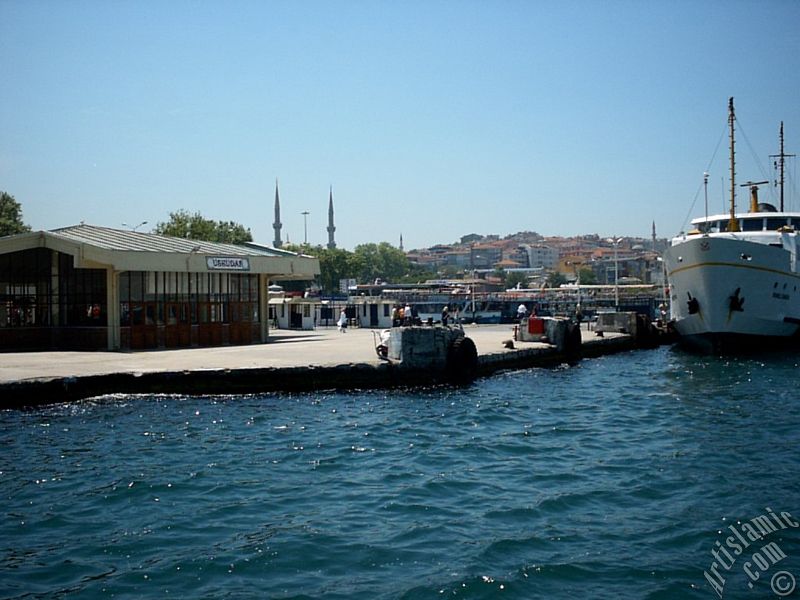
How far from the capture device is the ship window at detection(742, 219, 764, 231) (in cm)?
3400

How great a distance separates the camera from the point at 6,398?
1706cm

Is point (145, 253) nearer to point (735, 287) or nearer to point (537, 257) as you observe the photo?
point (735, 287)

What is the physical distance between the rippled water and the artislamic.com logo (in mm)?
95

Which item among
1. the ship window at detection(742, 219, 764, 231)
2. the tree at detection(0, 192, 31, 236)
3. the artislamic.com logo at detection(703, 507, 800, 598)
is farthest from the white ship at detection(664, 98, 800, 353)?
the tree at detection(0, 192, 31, 236)

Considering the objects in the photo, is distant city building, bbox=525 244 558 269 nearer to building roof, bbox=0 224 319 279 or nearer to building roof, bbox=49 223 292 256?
building roof, bbox=0 224 319 279

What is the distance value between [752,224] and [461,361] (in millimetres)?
18521

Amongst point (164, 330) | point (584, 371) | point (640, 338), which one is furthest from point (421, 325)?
point (640, 338)

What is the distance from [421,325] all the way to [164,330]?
9.40 m

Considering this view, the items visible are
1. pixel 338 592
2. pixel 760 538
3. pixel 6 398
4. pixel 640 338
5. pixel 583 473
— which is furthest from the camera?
pixel 640 338

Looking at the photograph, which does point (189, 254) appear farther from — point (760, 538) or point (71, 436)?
point (760, 538)

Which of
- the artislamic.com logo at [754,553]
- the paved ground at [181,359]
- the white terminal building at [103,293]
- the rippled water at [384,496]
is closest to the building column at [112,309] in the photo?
the white terminal building at [103,293]

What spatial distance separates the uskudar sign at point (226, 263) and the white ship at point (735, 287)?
16277 mm

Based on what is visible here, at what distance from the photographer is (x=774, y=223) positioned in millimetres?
33781

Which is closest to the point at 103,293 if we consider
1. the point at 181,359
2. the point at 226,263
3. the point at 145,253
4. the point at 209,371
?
the point at 145,253
